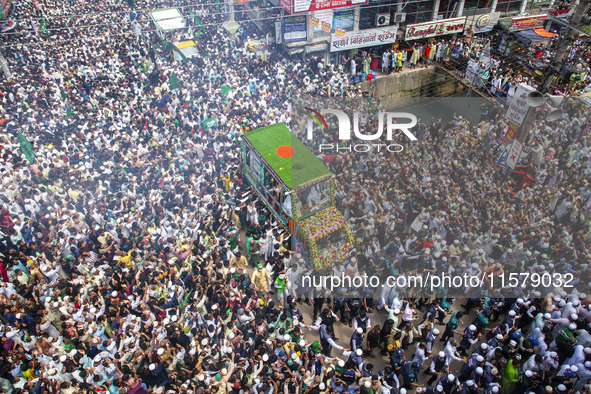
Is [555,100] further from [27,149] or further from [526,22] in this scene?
[27,149]

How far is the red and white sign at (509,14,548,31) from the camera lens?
829 inches

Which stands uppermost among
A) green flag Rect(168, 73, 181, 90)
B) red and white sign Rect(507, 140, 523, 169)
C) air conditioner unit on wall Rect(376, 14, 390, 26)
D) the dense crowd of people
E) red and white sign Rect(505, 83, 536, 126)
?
red and white sign Rect(505, 83, 536, 126)

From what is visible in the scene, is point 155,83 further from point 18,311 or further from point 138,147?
point 18,311

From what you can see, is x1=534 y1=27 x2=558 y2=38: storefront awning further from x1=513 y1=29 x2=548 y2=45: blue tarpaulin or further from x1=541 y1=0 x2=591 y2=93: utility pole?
x1=541 y1=0 x2=591 y2=93: utility pole

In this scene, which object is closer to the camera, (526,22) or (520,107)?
(520,107)

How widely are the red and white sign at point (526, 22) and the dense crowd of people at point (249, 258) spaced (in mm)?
7957

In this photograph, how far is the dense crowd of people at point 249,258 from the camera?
7.34 m

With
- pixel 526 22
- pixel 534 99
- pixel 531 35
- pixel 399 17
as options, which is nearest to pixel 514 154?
pixel 534 99

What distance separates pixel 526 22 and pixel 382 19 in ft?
26.4

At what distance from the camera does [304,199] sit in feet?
33.3

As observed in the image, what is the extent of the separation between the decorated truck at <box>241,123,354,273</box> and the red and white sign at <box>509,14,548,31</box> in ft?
54.8

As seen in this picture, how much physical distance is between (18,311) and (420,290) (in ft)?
28.0

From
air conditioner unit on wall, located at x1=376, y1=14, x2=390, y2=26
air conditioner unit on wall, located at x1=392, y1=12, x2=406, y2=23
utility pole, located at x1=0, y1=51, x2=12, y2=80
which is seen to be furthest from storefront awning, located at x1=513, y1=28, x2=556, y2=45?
utility pole, located at x1=0, y1=51, x2=12, y2=80

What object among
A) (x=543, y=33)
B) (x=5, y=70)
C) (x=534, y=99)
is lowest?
(x=5, y=70)
